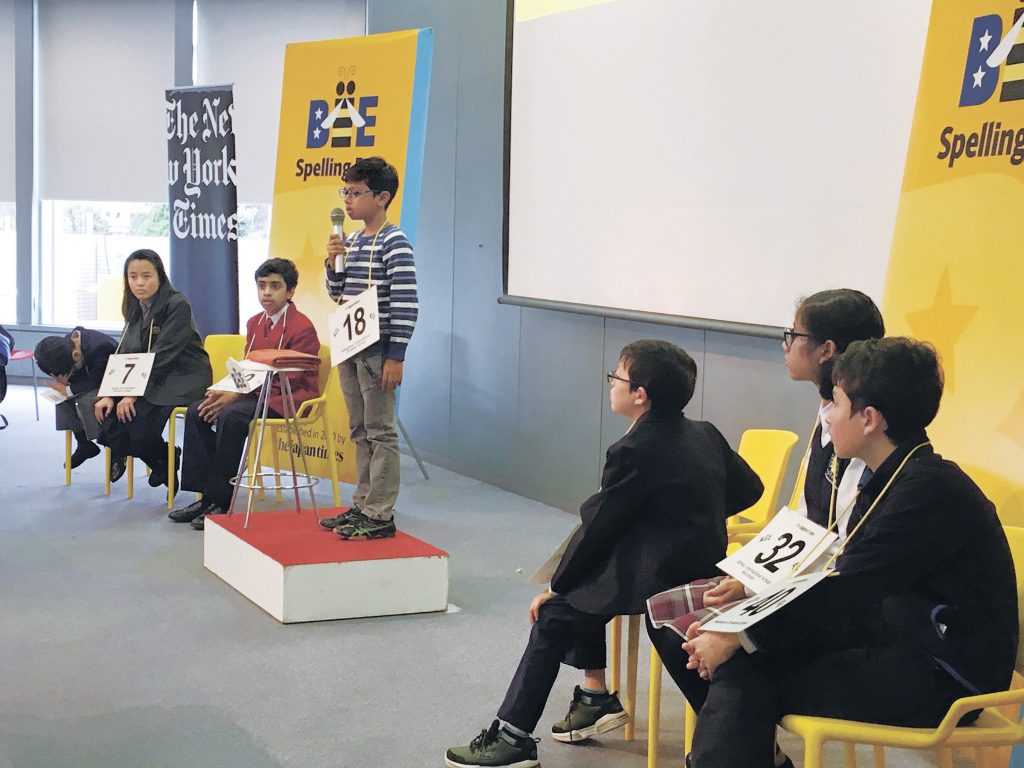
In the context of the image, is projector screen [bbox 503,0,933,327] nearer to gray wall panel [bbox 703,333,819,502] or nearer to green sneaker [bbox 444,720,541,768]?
gray wall panel [bbox 703,333,819,502]

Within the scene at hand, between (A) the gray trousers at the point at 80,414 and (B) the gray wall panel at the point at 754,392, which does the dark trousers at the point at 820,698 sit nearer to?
(B) the gray wall panel at the point at 754,392

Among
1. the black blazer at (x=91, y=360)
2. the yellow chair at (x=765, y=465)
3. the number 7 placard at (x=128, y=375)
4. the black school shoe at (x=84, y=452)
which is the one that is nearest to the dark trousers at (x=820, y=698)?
the yellow chair at (x=765, y=465)

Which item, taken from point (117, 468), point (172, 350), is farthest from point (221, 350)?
point (117, 468)

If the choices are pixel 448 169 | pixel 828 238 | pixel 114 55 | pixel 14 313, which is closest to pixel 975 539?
pixel 828 238

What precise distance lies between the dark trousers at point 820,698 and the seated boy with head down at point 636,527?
23.3 inches

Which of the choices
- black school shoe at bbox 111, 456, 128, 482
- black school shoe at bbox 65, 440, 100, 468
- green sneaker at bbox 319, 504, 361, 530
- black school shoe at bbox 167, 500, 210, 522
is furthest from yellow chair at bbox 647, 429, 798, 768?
black school shoe at bbox 65, 440, 100, 468

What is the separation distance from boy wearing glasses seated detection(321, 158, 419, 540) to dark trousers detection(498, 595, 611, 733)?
1428mm

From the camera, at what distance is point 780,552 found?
2.16 meters

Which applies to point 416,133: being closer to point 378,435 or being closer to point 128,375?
point 128,375

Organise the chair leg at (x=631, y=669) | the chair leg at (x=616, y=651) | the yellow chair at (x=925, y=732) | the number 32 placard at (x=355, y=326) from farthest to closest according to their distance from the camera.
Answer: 1. the number 32 placard at (x=355, y=326)
2. the chair leg at (x=616, y=651)
3. the chair leg at (x=631, y=669)
4. the yellow chair at (x=925, y=732)

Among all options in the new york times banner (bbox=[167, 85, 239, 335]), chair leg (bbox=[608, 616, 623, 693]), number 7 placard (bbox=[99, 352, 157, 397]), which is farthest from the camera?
the new york times banner (bbox=[167, 85, 239, 335])

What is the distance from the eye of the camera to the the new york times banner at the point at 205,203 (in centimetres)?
652

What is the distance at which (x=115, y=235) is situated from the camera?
28.8 ft

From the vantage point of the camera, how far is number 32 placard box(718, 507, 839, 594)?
209 centimetres
